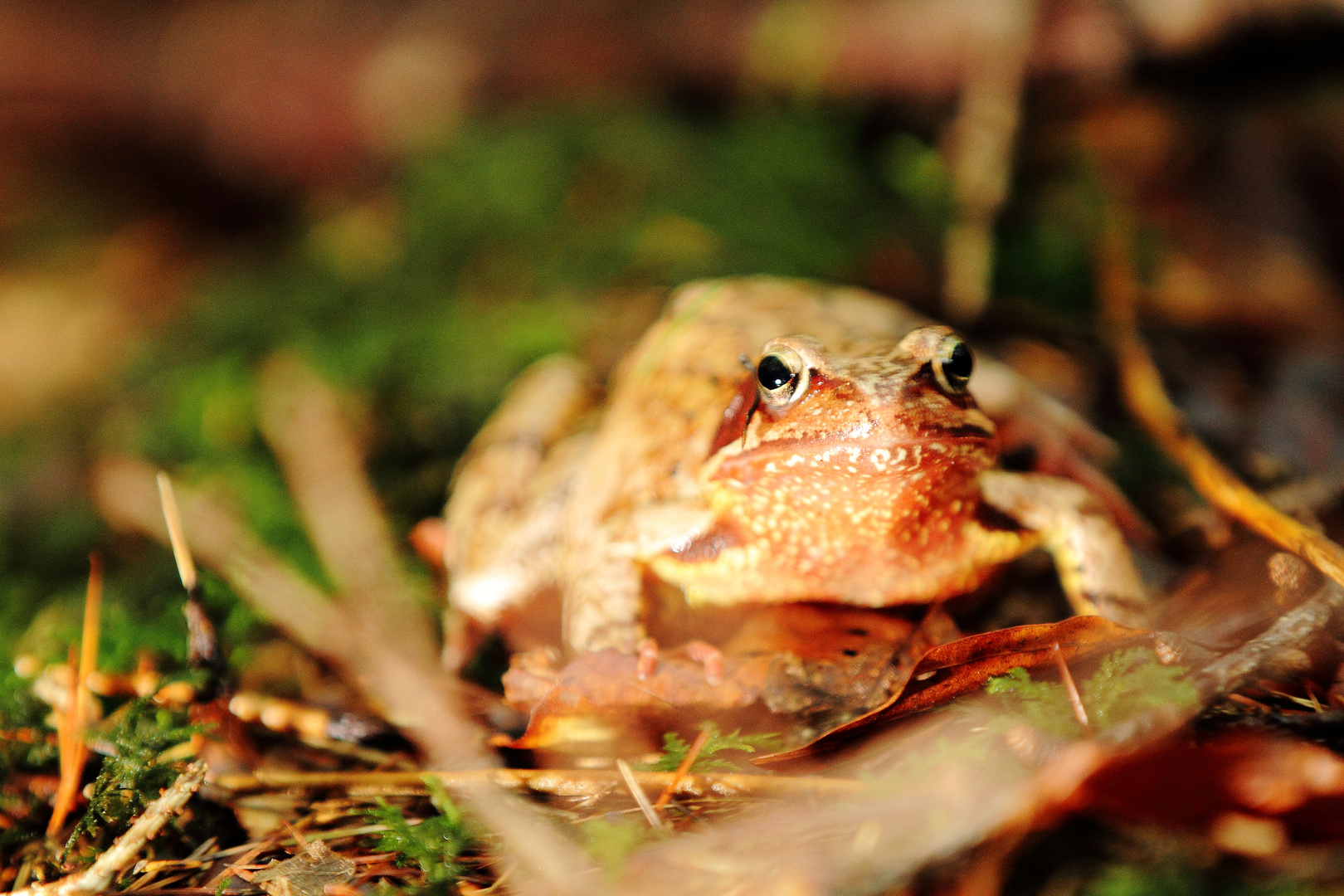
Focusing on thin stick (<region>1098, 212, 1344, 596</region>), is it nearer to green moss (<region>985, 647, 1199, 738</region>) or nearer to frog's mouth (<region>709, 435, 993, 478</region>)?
green moss (<region>985, 647, 1199, 738</region>)

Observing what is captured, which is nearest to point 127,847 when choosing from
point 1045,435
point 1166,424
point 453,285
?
point 1045,435

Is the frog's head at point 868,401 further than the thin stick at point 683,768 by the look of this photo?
Yes

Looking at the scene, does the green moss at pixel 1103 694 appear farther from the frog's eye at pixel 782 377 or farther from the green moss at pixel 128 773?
the green moss at pixel 128 773

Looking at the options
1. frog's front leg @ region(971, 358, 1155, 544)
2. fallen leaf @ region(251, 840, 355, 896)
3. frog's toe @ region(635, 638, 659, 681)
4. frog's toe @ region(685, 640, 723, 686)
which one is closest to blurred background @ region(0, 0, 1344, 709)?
frog's front leg @ region(971, 358, 1155, 544)

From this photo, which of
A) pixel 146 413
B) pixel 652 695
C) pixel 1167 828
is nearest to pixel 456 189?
pixel 146 413

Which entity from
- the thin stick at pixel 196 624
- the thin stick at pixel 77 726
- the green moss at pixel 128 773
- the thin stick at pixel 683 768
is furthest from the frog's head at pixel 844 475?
the thin stick at pixel 77 726

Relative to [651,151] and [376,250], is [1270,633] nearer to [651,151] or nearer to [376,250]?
[651,151]
